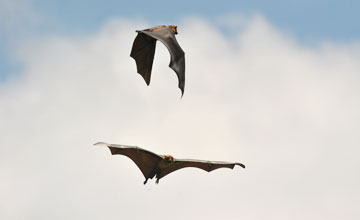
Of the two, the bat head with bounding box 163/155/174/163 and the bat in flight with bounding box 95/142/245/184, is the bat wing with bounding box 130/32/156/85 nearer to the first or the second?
the bat in flight with bounding box 95/142/245/184

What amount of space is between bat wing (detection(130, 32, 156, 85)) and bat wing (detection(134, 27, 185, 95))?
432 centimetres

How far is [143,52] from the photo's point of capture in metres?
36.3

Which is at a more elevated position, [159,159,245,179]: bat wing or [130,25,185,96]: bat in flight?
[130,25,185,96]: bat in flight

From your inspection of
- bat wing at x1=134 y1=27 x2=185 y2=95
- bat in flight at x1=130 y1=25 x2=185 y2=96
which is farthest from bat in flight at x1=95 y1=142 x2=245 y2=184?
bat wing at x1=134 y1=27 x2=185 y2=95

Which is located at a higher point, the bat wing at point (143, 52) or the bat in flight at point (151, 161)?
the bat wing at point (143, 52)

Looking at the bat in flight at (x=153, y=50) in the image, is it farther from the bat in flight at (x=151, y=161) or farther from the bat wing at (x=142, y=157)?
the bat in flight at (x=151, y=161)

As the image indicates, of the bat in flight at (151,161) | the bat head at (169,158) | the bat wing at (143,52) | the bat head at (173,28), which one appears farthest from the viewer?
the bat wing at (143,52)

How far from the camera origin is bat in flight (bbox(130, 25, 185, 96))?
101 ft

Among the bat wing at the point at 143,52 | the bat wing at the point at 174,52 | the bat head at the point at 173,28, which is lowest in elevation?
the bat wing at the point at 174,52

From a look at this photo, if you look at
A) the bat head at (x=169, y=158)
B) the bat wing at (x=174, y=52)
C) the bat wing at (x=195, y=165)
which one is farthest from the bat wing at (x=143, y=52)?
the bat head at (x=169, y=158)

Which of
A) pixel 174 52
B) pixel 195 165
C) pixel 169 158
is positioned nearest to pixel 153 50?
pixel 169 158

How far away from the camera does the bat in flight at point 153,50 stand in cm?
3075

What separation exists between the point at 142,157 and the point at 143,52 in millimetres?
4990

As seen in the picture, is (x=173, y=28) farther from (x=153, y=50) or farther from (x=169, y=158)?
(x=169, y=158)
